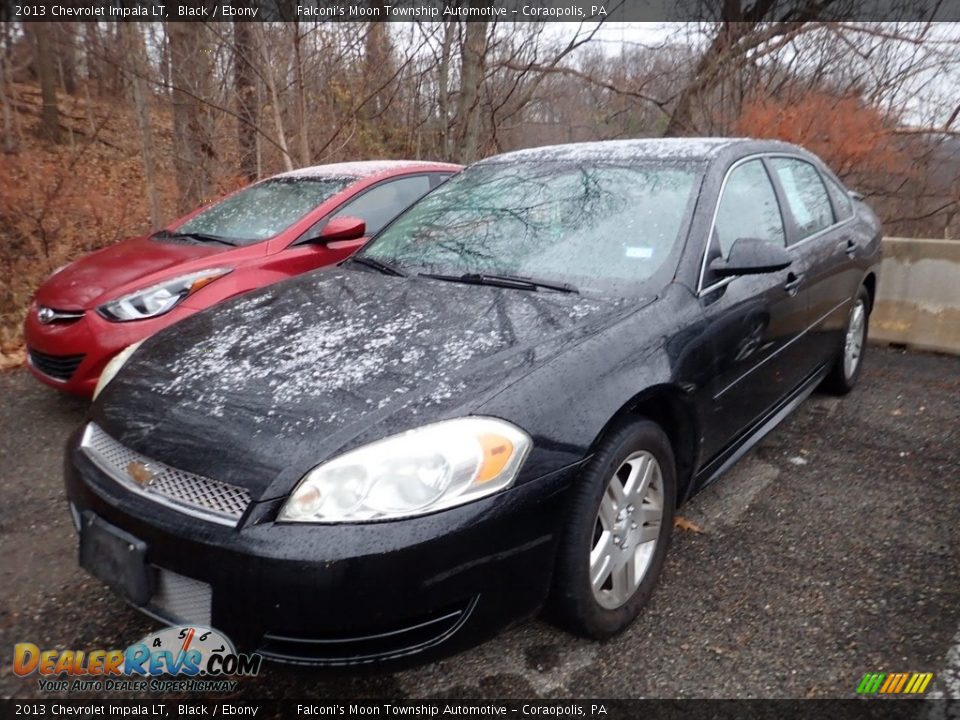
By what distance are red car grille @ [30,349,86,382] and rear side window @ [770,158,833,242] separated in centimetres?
379

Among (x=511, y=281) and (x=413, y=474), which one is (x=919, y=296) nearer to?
(x=511, y=281)

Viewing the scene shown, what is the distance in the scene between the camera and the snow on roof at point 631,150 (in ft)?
10.0

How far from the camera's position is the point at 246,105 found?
8312 millimetres

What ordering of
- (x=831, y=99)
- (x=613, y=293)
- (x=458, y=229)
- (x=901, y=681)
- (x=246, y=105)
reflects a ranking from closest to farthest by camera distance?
(x=901, y=681), (x=613, y=293), (x=458, y=229), (x=246, y=105), (x=831, y=99)

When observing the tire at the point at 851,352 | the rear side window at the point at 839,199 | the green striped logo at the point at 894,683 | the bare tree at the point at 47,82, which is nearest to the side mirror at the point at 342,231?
the rear side window at the point at 839,199

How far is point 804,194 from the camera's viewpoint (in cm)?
366

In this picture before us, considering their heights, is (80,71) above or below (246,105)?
above

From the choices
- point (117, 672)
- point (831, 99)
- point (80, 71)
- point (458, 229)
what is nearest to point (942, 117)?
point (831, 99)

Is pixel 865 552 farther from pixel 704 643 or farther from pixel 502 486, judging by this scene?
pixel 502 486

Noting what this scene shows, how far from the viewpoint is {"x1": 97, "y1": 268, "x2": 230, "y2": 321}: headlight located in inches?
149

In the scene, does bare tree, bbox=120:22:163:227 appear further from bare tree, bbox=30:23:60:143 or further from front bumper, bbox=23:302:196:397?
bare tree, bbox=30:23:60:143

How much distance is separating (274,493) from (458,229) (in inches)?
65.5

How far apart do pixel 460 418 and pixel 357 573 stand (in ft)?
1.53

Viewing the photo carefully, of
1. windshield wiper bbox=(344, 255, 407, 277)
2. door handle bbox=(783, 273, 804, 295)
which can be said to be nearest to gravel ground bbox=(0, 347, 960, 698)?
door handle bbox=(783, 273, 804, 295)
